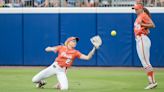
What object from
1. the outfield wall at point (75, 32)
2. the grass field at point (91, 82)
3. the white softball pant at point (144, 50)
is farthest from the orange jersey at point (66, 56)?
the outfield wall at point (75, 32)

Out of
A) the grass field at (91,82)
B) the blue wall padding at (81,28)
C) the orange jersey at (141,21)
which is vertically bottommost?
the grass field at (91,82)

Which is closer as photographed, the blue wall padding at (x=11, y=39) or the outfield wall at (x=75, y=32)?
the outfield wall at (x=75, y=32)

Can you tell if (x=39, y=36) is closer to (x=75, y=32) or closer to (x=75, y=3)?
(x=75, y=32)

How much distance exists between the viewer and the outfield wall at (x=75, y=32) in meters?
21.9

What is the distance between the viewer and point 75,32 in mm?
22141

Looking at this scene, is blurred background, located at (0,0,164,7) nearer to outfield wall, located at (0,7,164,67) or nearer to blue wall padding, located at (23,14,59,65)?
outfield wall, located at (0,7,164,67)

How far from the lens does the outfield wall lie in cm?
2191

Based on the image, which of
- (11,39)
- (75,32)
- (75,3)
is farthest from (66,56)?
(11,39)

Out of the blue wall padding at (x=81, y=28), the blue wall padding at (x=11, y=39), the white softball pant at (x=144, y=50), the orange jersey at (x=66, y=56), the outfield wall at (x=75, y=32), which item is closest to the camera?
the orange jersey at (x=66, y=56)

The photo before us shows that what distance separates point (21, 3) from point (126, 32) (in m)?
4.54

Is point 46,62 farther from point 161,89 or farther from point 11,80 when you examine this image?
point 161,89

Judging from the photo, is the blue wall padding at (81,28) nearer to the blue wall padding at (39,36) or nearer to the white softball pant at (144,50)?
the blue wall padding at (39,36)

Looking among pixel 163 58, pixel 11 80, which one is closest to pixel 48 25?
pixel 163 58

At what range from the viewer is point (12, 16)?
22.5 meters
